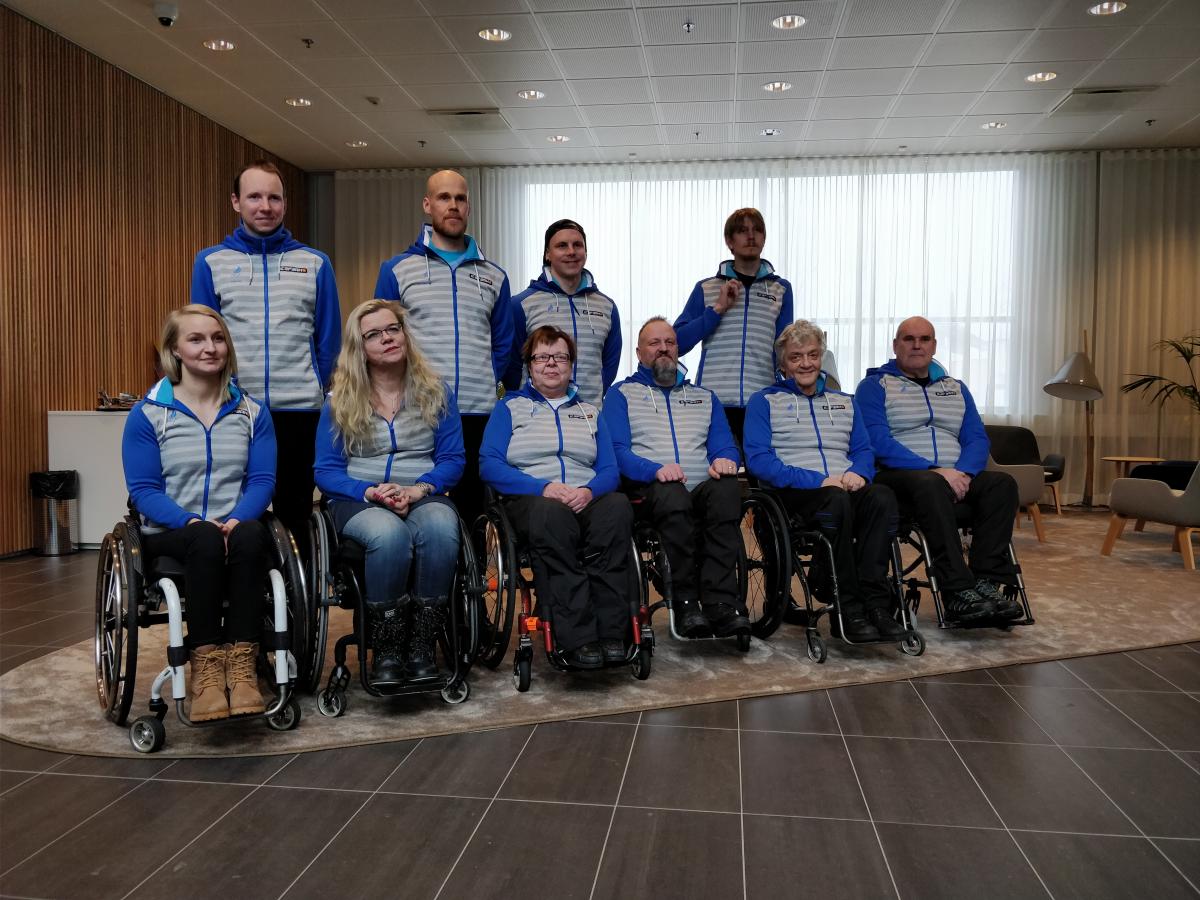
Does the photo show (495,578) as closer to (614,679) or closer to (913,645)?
(614,679)

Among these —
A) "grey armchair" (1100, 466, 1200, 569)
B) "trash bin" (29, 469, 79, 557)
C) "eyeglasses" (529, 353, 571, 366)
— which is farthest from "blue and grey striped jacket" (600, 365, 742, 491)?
"trash bin" (29, 469, 79, 557)

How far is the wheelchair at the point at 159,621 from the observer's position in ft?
7.23

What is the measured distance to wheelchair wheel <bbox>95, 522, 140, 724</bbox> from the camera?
2.17 meters

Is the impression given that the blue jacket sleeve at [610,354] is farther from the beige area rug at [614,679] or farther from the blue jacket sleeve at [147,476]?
the blue jacket sleeve at [147,476]

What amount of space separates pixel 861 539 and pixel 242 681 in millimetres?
2009

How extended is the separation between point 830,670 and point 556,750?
1114 mm

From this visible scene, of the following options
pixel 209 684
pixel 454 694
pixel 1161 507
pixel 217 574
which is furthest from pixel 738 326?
pixel 1161 507

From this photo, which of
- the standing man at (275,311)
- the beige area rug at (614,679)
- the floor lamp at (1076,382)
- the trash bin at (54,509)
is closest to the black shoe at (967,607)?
the beige area rug at (614,679)

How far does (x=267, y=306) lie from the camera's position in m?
2.83

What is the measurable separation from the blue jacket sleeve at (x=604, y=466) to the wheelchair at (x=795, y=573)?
46 centimetres

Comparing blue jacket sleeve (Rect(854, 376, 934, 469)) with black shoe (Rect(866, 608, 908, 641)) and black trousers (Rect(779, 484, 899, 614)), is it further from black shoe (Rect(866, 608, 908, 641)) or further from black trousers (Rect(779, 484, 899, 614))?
black shoe (Rect(866, 608, 908, 641))

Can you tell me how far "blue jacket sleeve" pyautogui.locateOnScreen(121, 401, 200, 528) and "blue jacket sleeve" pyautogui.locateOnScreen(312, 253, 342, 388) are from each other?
2.06 feet

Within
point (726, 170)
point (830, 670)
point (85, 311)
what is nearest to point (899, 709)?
point (830, 670)

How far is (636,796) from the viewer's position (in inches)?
80.0
